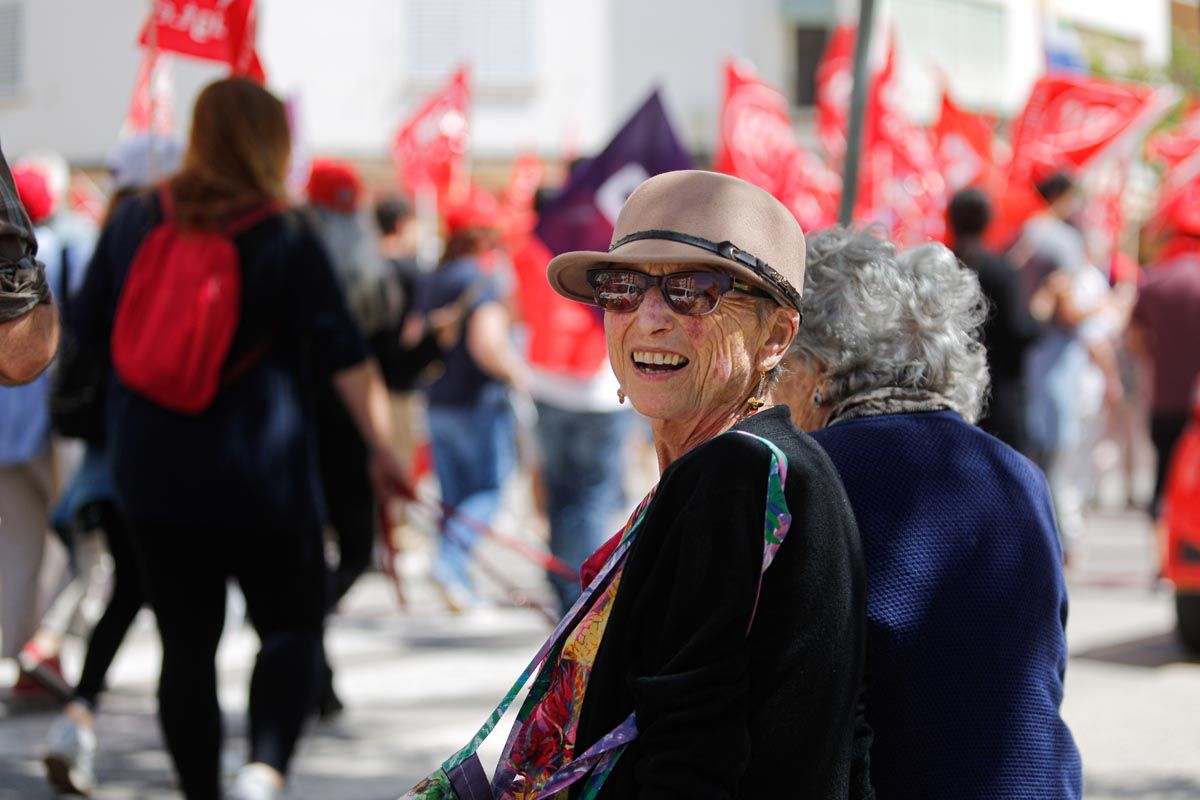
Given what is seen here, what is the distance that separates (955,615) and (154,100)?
3.95 metres

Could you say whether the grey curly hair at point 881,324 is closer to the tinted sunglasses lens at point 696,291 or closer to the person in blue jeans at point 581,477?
the tinted sunglasses lens at point 696,291

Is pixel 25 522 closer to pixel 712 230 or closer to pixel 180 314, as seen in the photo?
pixel 180 314

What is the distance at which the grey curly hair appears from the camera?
282 cm

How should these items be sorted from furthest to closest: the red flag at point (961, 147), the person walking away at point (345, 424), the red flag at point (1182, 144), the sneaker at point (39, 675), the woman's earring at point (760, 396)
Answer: the red flag at point (961, 147) < the red flag at point (1182, 144) < the sneaker at point (39, 675) < the person walking away at point (345, 424) < the woman's earring at point (760, 396)

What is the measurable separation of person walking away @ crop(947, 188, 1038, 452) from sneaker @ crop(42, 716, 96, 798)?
4558 millimetres

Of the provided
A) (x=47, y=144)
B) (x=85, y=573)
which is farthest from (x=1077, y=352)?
(x=47, y=144)

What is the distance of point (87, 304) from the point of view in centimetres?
435

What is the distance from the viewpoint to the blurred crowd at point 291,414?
13.5 ft

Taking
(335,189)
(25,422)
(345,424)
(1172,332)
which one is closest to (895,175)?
(1172,332)

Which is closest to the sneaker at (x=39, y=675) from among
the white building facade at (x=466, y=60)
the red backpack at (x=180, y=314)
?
the red backpack at (x=180, y=314)

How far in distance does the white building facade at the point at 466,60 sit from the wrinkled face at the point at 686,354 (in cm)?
2924

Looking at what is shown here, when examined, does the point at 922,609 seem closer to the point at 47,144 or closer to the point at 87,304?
the point at 87,304

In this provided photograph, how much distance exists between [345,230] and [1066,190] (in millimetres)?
5154

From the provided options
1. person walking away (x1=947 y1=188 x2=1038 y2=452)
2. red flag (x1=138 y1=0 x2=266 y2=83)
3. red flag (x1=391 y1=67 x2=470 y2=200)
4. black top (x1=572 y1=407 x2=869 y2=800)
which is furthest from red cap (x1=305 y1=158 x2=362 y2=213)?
red flag (x1=391 y1=67 x2=470 y2=200)
